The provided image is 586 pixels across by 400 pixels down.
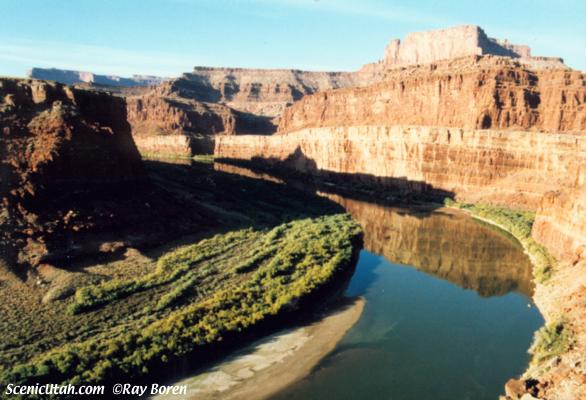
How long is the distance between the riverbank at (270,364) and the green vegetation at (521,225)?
17.0 metres

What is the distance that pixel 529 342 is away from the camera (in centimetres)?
2528


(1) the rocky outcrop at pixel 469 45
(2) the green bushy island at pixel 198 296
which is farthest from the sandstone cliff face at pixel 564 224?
(1) the rocky outcrop at pixel 469 45

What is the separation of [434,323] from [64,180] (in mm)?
26209

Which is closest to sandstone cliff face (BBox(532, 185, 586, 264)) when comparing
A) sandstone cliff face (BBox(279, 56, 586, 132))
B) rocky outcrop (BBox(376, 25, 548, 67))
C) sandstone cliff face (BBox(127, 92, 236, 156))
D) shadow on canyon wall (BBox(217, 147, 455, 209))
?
shadow on canyon wall (BBox(217, 147, 455, 209))

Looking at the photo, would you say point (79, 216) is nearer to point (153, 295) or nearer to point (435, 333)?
point (153, 295)

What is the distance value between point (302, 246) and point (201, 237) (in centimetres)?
807

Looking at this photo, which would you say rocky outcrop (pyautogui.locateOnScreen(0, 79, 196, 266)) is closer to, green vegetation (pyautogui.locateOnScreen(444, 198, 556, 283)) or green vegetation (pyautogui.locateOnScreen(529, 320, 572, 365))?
green vegetation (pyautogui.locateOnScreen(529, 320, 572, 365))

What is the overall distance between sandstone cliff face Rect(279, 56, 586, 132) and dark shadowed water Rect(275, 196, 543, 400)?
36793 millimetres

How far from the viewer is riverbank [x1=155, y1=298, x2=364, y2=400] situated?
20.0 m

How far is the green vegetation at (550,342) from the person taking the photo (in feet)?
72.6

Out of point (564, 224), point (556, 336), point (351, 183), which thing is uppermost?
point (564, 224)

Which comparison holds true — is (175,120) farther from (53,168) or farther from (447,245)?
(53,168)

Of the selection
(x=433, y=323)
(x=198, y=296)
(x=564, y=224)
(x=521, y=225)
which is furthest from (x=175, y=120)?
(x=433, y=323)

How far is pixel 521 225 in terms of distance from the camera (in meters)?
48.3
